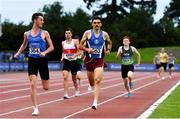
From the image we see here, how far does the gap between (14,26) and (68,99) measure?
2771 inches

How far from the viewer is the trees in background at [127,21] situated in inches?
3834

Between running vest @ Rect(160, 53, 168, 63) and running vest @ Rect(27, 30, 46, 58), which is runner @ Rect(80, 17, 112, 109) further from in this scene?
running vest @ Rect(160, 53, 168, 63)

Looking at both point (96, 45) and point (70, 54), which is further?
point (70, 54)

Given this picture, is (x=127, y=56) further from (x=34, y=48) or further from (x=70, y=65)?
(x=34, y=48)

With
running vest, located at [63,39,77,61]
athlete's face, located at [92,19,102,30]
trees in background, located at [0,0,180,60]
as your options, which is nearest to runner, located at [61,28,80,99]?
running vest, located at [63,39,77,61]

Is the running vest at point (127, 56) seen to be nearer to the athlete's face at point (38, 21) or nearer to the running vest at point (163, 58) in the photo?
the athlete's face at point (38, 21)

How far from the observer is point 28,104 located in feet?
54.0

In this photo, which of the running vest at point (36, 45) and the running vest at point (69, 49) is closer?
the running vest at point (36, 45)

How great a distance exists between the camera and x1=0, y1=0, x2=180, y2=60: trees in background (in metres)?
97.4

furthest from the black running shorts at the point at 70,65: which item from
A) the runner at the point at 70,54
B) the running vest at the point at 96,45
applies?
the running vest at the point at 96,45

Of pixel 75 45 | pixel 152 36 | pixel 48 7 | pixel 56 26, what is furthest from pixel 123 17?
pixel 75 45

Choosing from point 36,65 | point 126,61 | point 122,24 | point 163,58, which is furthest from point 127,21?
point 36,65

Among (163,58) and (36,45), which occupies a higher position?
(36,45)

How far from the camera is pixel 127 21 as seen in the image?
120m
